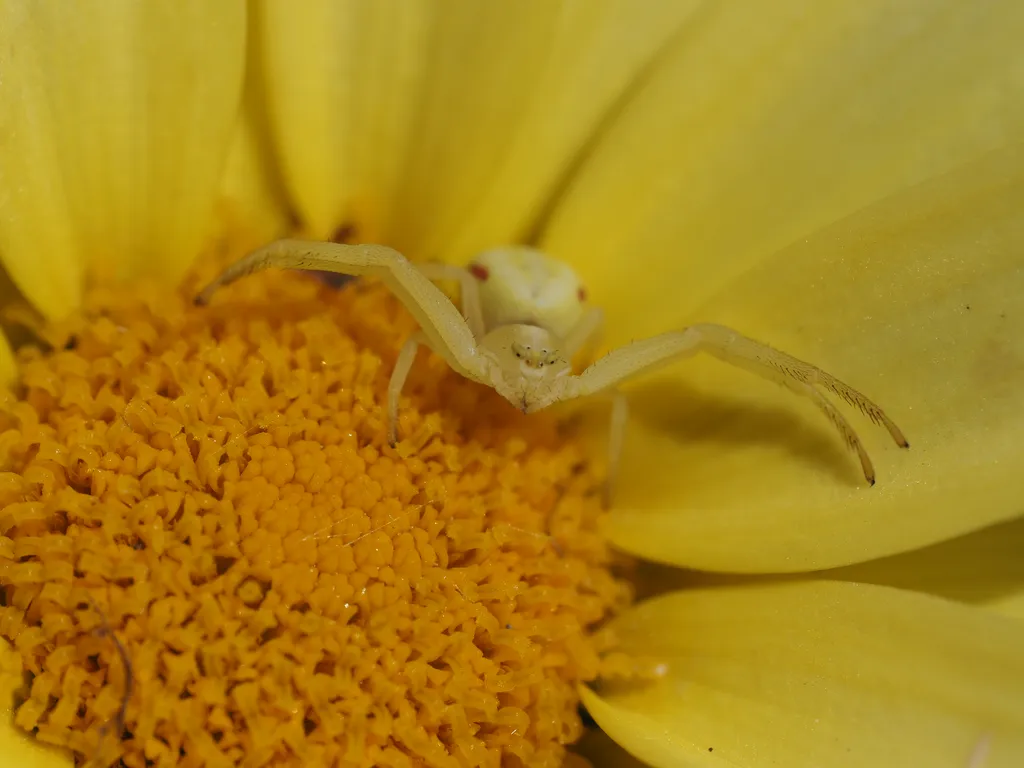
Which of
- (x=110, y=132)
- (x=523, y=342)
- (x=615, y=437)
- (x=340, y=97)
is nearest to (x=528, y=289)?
(x=523, y=342)

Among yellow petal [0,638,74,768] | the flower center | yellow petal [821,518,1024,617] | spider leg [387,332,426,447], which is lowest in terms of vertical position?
yellow petal [0,638,74,768]

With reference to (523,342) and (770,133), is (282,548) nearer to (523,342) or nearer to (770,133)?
(523,342)

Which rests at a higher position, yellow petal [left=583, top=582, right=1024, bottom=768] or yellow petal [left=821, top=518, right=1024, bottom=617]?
yellow petal [left=821, top=518, right=1024, bottom=617]

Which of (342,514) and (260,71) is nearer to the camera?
(342,514)

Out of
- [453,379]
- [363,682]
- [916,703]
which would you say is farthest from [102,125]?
[916,703]

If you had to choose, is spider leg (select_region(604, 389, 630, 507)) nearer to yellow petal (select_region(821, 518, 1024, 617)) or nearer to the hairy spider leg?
the hairy spider leg

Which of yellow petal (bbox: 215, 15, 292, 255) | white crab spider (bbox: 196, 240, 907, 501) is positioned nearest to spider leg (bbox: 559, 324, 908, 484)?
white crab spider (bbox: 196, 240, 907, 501)

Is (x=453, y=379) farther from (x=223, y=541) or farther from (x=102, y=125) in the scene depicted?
(x=102, y=125)
